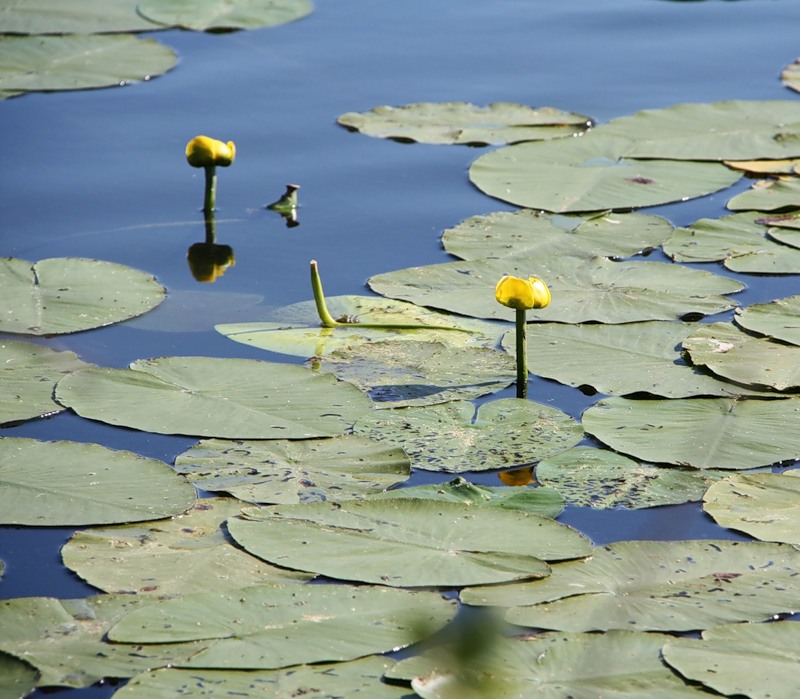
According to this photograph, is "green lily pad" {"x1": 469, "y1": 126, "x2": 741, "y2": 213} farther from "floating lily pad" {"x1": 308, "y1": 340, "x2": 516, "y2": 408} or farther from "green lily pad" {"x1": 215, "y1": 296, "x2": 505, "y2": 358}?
"floating lily pad" {"x1": 308, "y1": 340, "x2": 516, "y2": 408}

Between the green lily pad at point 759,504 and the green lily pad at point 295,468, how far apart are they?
0.54m

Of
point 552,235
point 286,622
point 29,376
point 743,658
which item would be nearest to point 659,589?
point 743,658

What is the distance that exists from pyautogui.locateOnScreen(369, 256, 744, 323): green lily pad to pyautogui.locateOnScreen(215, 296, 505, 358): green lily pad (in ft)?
0.16

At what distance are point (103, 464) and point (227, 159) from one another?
134 cm

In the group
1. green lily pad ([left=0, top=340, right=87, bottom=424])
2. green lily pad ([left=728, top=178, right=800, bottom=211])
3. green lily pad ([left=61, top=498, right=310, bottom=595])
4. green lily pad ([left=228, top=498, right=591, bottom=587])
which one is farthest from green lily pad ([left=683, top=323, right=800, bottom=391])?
green lily pad ([left=0, top=340, right=87, bottom=424])

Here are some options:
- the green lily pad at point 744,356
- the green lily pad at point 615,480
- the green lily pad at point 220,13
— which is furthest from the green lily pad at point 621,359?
the green lily pad at point 220,13

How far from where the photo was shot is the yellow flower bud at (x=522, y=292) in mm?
2281

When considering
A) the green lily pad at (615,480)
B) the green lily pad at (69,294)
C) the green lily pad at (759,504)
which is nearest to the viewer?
the green lily pad at (759,504)

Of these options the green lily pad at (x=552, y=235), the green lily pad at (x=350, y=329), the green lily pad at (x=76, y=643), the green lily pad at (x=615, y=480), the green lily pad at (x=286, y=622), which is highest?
the green lily pad at (x=552, y=235)

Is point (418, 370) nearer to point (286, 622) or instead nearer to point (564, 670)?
point (286, 622)

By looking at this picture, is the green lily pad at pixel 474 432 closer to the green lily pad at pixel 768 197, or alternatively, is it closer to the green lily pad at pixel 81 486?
the green lily pad at pixel 81 486

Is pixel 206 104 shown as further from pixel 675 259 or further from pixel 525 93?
pixel 675 259

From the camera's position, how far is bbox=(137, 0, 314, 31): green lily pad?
4.95m

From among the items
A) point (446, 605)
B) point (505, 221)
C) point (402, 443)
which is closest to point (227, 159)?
point (505, 221)
